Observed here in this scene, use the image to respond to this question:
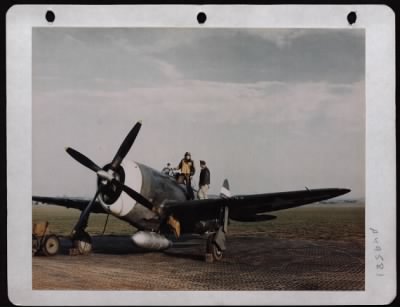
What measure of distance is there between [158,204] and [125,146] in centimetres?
82

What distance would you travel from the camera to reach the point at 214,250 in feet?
16.9

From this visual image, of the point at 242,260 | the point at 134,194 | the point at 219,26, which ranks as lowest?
the point at 242,260

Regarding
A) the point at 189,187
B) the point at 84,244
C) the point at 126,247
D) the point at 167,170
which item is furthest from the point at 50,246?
the point at 189,187

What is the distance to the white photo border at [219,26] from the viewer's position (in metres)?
4.86

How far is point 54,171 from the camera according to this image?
16.5 ft

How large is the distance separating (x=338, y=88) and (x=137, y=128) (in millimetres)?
2068

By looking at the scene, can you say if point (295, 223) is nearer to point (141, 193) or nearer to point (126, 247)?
point (141, 193)

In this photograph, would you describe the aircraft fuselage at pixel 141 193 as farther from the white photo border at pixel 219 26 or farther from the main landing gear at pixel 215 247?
the white photo border at pixel 219 26

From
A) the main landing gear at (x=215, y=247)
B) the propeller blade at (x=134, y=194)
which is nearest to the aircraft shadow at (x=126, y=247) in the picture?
the main landing gear at (x=215, y=247)

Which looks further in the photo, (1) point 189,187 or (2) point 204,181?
(1) point 189,187

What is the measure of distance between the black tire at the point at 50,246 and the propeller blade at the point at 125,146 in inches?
37.1

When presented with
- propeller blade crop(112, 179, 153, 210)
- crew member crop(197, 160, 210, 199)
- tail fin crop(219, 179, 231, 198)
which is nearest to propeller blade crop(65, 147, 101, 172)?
propeller blade crop(112, 179, 153, 210)

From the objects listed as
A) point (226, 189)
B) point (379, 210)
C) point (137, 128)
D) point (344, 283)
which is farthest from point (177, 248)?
point (379, 210)

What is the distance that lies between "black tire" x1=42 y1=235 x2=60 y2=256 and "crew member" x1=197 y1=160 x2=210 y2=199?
1564mm
